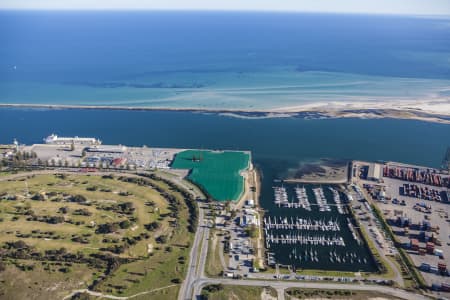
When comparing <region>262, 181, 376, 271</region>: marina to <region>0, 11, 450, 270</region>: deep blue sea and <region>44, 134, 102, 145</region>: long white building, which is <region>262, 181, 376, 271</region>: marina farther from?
<region>44, 134, 102, 145</region>: long white building

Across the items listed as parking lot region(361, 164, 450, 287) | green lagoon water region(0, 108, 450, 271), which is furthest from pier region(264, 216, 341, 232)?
green lagoon water region(0, 108, 450, 271)

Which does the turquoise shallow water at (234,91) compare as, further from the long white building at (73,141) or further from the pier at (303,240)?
the pier at (303,240)

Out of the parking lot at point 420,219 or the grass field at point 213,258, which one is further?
the parking lot at point 420,219

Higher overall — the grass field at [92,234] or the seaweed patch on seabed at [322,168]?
the seaweed patch on seabed at [322,168]

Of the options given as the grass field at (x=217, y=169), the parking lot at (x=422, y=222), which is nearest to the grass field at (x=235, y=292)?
the grass field at (x=217, y=169)

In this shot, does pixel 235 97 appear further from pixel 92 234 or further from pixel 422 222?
pixel 92 234
